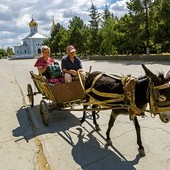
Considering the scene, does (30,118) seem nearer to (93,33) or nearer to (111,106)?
(111,106)

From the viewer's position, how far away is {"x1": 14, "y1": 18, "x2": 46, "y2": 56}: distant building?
119213 mm

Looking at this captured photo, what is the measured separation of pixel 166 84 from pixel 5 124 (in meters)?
5.08

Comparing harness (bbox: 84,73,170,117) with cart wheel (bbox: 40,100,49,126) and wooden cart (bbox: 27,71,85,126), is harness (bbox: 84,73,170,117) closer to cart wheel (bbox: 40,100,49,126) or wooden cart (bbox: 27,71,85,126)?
wooden cart (bbox: 27,71,85,126)

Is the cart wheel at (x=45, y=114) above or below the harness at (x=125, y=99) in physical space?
below

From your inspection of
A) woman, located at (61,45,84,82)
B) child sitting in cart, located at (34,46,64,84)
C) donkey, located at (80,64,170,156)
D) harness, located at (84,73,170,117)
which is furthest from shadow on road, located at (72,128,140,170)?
child sitting in cart, located at (34,46,64,84)

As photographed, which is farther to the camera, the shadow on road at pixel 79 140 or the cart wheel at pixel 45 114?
the cart wheel at pixel 45 114

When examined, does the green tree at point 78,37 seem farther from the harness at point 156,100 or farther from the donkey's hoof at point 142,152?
the harness at point 156,100

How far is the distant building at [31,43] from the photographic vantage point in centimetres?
11921

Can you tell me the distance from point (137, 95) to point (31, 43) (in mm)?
118461

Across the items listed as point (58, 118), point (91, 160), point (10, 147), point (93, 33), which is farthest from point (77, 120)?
point (93, 33)

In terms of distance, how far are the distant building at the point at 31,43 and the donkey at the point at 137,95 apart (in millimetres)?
114547

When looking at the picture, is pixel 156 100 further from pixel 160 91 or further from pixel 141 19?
pixel 141 19

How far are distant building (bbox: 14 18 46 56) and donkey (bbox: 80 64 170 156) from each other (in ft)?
376

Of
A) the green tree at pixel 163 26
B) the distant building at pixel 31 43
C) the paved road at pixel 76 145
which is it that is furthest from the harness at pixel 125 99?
the distant building at pixel 31 43
